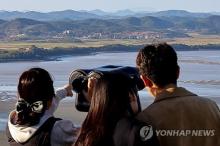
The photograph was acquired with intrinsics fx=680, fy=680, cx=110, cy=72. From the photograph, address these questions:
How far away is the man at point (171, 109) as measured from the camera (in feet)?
8.16

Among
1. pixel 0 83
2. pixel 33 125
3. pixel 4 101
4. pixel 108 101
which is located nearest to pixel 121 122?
pixel 108 101

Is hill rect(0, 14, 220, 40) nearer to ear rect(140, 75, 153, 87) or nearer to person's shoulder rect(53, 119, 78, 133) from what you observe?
person's shoulder rect(53, 119, 78, 133)

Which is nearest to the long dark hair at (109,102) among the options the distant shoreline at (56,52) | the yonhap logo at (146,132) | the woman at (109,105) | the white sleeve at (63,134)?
the woman at (109,105)

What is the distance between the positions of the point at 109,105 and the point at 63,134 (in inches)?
13.3

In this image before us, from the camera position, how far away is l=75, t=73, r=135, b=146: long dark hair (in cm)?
246

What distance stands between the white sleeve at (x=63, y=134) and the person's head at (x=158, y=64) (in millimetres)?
400

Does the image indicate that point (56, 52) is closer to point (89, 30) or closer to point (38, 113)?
point (38, 113)

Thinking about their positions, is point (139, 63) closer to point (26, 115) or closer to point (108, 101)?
point (108, 101)

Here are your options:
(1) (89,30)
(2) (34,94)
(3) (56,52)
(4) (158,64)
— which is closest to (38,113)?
(2) (34,94)

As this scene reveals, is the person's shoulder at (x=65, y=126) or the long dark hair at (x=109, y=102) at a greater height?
the long dark hair at (x=109, y=102)

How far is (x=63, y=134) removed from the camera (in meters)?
2.71

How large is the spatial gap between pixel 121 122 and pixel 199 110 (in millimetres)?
309

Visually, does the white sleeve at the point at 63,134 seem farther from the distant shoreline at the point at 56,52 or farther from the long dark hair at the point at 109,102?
the distant shoreline at the point at 56,52

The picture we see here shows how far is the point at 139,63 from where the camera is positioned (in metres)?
2.51
